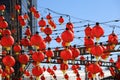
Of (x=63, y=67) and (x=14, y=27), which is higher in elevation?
(x=14, y=27)

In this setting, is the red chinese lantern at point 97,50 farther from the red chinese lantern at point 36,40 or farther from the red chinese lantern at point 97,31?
the red chinese lantern at point 36,40

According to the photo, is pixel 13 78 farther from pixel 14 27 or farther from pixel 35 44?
pixel 35 44

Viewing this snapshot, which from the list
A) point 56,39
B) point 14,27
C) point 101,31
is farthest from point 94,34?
point 14,27

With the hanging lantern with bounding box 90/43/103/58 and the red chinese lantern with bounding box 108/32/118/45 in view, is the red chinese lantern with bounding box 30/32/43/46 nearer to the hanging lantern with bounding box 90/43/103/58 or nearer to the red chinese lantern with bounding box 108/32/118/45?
the hanging lantern with bounding box 90/43/103/58

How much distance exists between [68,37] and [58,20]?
5785mm

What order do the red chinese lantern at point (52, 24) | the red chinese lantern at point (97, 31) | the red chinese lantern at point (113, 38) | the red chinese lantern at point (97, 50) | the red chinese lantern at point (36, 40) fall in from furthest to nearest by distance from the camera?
the red chinese lantern at point (52, 24), the red chinese lantern at point (113, 38), the red chinese lantern at point (36, 40), the red chinese lantern at point (97, 31), the red chinese lantern at point (97, 50)

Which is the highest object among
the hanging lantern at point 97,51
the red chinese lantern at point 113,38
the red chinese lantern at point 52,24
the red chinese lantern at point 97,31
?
the red chinese lantern at point 52,24

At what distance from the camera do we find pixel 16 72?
2006cm

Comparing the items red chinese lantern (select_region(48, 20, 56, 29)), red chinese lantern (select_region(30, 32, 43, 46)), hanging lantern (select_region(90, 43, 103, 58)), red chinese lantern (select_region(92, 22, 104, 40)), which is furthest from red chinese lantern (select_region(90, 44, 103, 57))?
red chinese lantern (select_region(48, 20, 56, 29))

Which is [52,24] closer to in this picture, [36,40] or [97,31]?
[36,40]

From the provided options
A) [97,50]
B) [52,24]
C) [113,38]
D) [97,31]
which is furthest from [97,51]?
[52,24]

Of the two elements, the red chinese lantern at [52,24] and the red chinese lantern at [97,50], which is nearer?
the red chinese lantern at [97,50]

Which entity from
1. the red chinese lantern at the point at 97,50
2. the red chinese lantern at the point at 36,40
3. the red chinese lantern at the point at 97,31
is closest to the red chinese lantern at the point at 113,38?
the red chinese lantern at the point at 97,31

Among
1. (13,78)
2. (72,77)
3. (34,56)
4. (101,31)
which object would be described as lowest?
(72,77)
